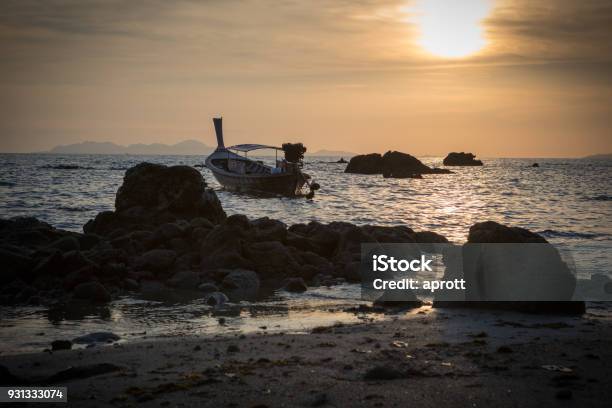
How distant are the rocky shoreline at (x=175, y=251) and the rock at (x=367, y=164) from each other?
119m

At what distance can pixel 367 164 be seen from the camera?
14050cm

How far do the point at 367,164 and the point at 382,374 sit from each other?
13436 centimetres

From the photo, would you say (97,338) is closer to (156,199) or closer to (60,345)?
(60,345)

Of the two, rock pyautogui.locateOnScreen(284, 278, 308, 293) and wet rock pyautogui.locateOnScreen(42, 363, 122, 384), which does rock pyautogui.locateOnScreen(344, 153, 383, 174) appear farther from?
wet rock pyautogui.locateOnScreen(42, 363, 122, 384)

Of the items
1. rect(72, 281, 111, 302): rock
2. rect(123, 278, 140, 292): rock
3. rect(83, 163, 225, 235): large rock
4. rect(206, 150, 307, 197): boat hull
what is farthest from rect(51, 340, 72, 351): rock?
rect(206, 150, 307, 197): boat hull

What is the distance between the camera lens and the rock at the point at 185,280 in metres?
15.2

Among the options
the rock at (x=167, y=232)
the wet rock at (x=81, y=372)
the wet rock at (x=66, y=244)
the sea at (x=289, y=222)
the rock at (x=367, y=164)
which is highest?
the rock at (x=367, y=164)

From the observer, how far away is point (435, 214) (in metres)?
37.6

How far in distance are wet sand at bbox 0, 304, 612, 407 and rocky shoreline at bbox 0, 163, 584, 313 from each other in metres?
3.27

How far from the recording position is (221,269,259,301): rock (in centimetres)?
1470

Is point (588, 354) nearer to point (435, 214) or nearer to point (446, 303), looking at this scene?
point (446, 303)

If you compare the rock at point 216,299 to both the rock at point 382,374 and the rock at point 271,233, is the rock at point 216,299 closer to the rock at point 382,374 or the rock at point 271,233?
the rock at point 271,233

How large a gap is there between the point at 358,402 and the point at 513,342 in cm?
383

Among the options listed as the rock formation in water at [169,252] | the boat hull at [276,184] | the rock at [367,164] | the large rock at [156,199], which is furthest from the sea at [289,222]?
the rock at [367,164]
